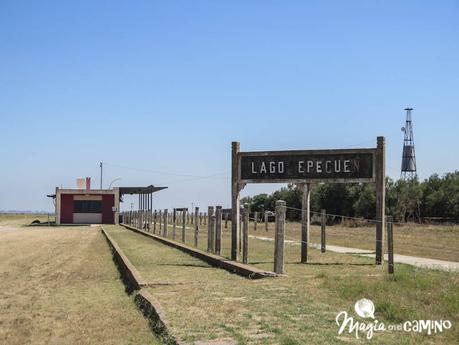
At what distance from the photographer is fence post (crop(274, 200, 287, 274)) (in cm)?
1288

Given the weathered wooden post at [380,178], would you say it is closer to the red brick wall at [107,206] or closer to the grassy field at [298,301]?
the grassy field at [298,301]

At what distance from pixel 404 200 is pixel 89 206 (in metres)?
28.4

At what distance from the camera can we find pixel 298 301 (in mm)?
9500

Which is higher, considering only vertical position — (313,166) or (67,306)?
(313,166)

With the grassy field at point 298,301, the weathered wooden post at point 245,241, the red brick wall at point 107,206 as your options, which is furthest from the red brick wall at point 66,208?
the grassy field at point 298,301

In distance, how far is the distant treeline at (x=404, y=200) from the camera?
50.4 m

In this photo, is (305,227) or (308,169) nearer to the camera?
(305,227)

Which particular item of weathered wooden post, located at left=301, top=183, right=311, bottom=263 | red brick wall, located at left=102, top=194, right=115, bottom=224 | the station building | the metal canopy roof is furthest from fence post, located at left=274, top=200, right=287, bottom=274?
red brick wall, located at left=102, top=194, right=115, bottom=224

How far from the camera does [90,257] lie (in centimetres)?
2152

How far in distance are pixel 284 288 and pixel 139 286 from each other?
274 cm

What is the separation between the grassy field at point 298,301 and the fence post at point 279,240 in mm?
277

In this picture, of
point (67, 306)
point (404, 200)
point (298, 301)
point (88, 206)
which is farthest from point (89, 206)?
point (298, 301)

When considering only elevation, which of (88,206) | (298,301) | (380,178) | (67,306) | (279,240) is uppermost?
(380,178)

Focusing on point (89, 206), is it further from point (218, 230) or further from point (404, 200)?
point (218, 230)
